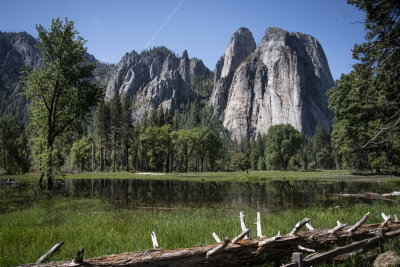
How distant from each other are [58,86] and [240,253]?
1054 inches

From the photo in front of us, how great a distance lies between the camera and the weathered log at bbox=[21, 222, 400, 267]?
16.0ft

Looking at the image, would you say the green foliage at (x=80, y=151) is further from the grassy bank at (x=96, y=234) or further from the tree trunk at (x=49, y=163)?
the grassy bank at (x=96, y=234)

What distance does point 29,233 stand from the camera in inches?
382

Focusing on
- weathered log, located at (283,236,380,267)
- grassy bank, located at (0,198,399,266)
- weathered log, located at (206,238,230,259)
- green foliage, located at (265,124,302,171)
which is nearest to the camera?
weathered log, located at (206,238,230,259)

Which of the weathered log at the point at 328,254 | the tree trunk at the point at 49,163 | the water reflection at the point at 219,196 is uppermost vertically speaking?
the tree trunk at the point at 49,163

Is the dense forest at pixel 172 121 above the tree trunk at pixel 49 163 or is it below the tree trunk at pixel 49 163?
above

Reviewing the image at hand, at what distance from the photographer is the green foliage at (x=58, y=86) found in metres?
25.7

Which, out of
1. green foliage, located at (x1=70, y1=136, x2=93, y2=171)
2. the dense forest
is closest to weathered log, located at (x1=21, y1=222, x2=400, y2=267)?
the dense forest

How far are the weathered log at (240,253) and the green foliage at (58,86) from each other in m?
22.7

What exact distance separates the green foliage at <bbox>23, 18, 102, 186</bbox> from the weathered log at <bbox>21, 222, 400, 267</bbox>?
22.7 metres

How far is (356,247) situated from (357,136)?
168 ft

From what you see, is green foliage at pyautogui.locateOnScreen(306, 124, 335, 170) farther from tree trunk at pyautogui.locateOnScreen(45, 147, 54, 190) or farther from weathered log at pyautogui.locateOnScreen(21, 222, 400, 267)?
weathered log at pyautogui.locateOnScreen(21, 222, 400, 267)

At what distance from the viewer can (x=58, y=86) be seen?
2695 centimetres

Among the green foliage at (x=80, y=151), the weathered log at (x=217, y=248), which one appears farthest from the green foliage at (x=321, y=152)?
the weathered log at (x=217, y=248)
